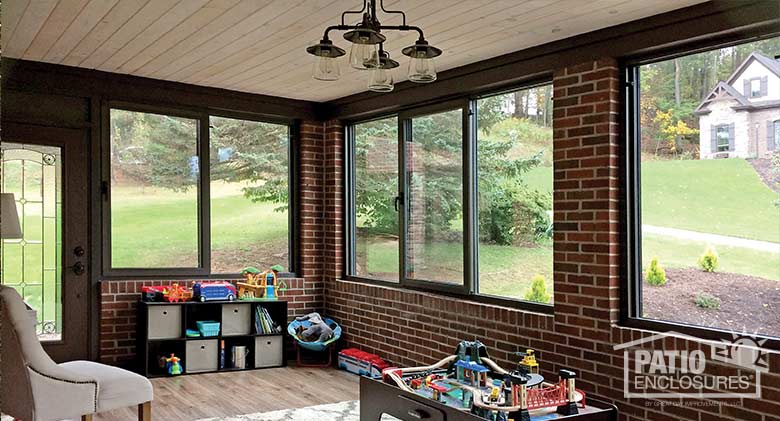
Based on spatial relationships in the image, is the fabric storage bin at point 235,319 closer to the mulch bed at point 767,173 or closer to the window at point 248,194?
the window at point 248,194

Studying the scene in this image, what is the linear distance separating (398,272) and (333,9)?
9.31 feet

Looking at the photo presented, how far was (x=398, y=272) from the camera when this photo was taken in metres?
6.00

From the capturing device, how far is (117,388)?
362 centimetres

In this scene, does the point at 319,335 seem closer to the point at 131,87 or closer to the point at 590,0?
the point at 131,87

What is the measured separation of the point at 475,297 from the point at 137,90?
3.28 meters

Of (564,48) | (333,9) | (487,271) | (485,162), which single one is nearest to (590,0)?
(564,48)

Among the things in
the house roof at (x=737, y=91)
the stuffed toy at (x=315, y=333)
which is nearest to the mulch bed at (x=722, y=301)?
the house roof at (x=737, y=91)

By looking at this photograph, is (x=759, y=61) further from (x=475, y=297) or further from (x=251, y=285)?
(x=251, y=285)

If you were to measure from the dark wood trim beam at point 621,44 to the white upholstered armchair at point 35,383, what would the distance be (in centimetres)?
321

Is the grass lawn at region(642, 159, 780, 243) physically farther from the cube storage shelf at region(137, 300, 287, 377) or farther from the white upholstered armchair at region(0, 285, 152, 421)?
the cube storage shelf at region(137, 300, 287, 377)

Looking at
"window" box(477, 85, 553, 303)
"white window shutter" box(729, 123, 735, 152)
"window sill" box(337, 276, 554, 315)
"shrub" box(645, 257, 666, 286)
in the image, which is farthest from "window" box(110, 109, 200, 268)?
"white window shutter" box(729, 123, 735, 152)

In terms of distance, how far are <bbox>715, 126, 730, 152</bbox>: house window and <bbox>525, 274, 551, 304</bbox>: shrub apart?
1487mm

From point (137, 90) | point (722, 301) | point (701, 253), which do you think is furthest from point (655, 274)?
point (137, 90)

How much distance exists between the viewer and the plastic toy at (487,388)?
10.2 feet
